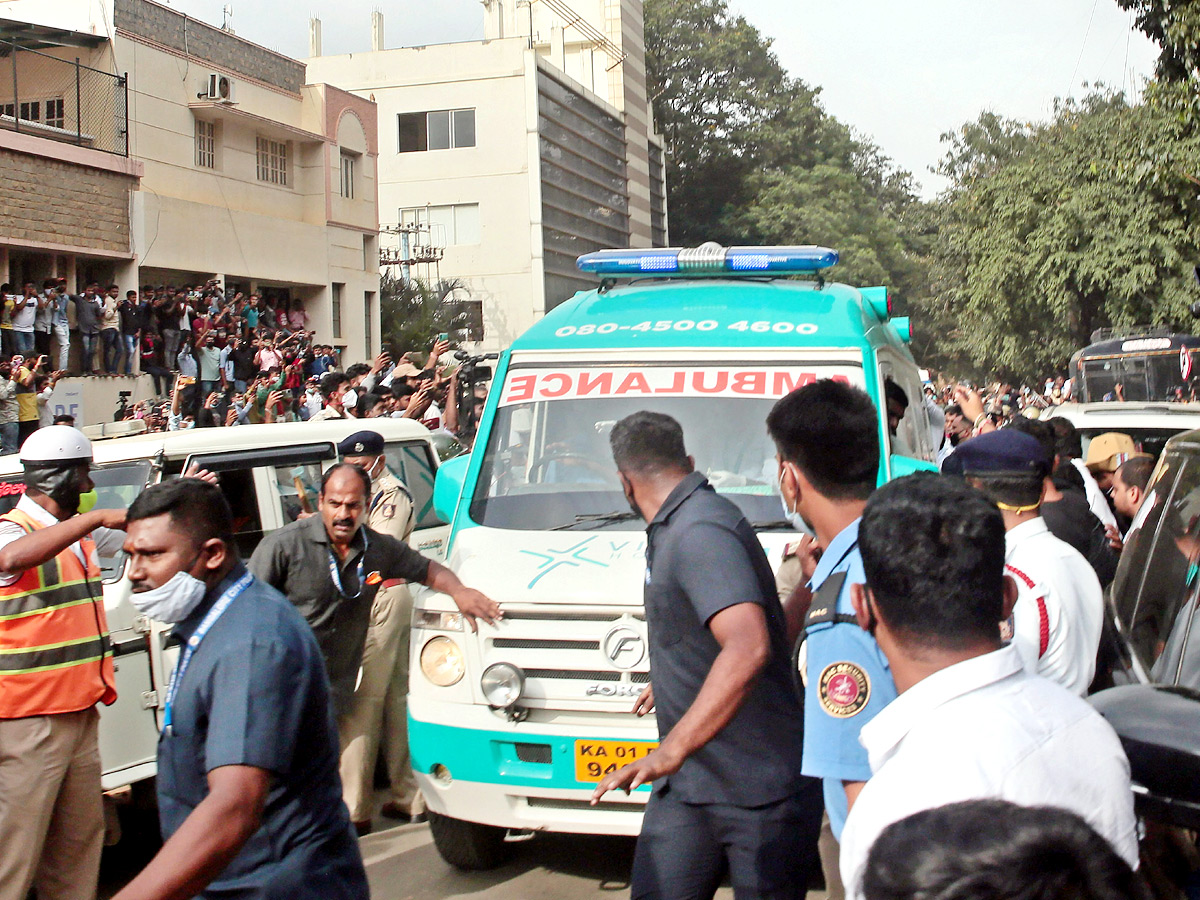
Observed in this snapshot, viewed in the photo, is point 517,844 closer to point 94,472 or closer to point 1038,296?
point 94,472

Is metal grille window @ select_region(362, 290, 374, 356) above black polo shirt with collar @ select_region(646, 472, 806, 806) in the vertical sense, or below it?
above

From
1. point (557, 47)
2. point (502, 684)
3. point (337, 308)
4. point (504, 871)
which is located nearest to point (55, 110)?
point (337, 308)

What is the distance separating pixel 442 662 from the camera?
16.2ft

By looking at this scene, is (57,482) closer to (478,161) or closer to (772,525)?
(772,525)

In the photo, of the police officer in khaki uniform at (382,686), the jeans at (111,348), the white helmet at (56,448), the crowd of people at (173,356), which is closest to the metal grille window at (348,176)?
the crowd of people at (173,356)

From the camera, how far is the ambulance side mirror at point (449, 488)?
18.7 ft

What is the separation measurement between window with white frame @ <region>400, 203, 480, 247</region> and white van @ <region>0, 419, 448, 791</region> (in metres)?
38.9

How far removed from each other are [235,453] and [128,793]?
167cm

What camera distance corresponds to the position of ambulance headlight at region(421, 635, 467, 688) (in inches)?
193

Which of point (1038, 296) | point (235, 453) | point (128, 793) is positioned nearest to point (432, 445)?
point (235, 453)

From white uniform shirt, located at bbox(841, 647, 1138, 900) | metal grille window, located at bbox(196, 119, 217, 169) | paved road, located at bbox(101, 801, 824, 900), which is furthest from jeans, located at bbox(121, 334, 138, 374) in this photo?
white uniform shirt, located at bbox(841, 647, 1138, 900)

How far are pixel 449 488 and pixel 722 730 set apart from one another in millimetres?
2871

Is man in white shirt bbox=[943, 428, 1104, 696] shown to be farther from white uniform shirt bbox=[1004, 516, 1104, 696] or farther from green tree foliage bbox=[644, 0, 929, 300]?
green tree foliage bbox=[644, 0, 929, 300]

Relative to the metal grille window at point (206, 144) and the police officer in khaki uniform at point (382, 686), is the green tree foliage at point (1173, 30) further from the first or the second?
the metal grille window at point (206, 144)
